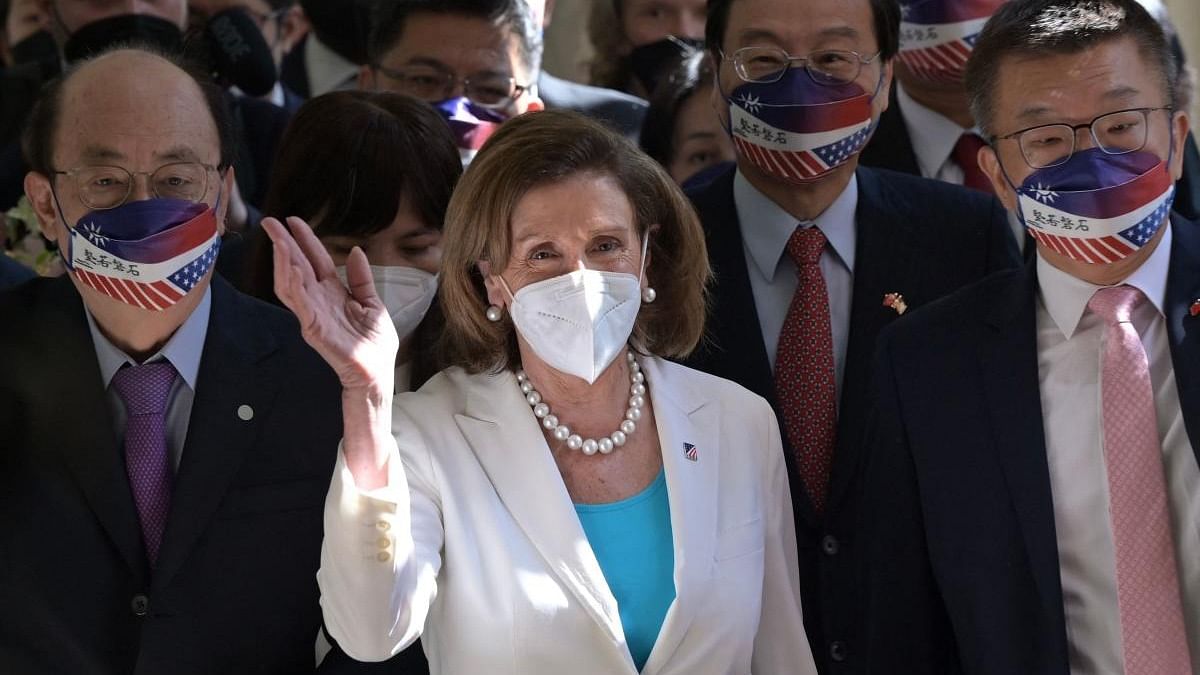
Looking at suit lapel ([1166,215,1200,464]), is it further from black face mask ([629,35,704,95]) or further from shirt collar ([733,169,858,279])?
black face mask ([629,35,704,95])

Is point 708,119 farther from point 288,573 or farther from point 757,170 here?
point 288,573

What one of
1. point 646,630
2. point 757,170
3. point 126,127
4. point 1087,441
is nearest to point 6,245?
point 126,127

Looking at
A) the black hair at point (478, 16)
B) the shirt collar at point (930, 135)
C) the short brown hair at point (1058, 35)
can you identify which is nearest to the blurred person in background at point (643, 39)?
the black hair at point (478, 16)

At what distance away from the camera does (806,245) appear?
4.07 m

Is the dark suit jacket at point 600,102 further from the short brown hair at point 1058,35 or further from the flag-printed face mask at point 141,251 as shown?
the flag-printed face mask at point 141,251

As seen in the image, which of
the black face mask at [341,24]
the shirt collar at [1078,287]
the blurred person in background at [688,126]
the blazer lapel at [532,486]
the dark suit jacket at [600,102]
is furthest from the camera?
the black face mask at [341,24]

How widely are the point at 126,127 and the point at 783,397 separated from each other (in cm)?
149

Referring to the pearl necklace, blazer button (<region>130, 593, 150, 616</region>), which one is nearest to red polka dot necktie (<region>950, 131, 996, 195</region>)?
the pearl necklace

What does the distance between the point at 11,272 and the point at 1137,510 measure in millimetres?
2569

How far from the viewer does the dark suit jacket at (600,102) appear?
17.5ft

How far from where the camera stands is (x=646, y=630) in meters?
3.25

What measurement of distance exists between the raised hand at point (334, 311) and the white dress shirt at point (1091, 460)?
1.29m

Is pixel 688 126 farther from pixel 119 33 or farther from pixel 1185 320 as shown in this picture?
pixel 1185 320

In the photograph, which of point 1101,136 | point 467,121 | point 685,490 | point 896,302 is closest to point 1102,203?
point 1101,136
